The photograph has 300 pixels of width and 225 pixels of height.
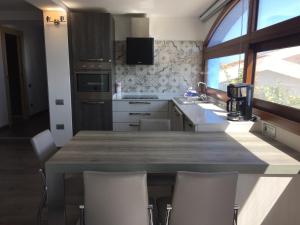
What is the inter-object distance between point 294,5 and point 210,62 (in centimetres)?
263

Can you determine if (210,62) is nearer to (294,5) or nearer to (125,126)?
(125,126)

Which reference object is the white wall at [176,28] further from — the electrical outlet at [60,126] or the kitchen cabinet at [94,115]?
the electrical outlet at [60,126]

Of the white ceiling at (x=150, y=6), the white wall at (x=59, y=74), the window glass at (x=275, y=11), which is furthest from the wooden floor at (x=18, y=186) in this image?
the window glass at (x=275, y=11)

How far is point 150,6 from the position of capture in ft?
13.6

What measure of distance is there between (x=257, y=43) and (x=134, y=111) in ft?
8.32


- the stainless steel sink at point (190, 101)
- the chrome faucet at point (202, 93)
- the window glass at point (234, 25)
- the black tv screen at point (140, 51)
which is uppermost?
the window glass at point (234, 25)

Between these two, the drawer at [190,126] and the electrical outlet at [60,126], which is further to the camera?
the electrical outlet at [60,126]

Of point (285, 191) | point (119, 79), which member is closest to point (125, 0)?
point (119, 79)

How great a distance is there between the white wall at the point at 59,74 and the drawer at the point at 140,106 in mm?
877

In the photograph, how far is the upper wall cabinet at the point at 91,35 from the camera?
430 centimetres

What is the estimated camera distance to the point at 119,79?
16.9ft

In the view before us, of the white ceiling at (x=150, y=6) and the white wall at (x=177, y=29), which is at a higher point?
the white ceiling at (x=150, y=6)

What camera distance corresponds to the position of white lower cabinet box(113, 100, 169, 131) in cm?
466

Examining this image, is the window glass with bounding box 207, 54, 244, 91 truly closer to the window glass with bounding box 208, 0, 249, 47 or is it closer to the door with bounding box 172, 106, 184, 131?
the window glass with bounding box 208, 0, 249, 47
